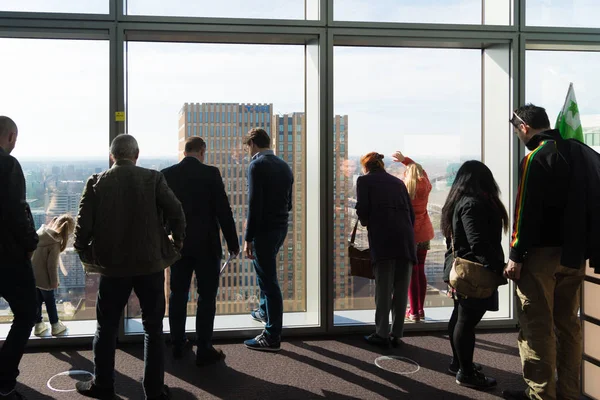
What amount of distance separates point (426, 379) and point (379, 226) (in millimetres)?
1235

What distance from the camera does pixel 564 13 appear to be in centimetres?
527

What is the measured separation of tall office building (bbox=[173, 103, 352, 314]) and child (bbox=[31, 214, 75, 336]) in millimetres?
1127

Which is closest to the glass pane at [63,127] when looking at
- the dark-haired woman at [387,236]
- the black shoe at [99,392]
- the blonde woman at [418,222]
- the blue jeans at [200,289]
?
the blue jeans at [200,289]

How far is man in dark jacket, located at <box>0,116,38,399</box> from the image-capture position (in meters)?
3.24

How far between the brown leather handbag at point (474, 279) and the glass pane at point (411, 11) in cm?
256

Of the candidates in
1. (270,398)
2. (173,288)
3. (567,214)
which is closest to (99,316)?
(173,288)

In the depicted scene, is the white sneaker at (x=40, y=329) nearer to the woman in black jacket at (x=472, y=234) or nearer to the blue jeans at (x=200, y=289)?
the blue jeans at (x=200, y=289)

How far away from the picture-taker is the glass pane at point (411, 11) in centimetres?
501

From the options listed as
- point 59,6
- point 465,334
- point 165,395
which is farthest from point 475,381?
point 59,6

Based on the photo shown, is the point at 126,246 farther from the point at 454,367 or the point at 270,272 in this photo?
the point at 454,367

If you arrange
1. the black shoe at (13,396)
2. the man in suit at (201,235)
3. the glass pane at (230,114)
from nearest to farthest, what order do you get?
the black shoe at (13,396)
the man in suit at (201,235)
the glass pane at (230,114)

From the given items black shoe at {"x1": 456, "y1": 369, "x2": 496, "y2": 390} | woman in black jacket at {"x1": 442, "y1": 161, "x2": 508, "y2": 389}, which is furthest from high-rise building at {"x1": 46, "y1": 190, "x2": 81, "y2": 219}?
black shoe at {"x1": 456, "y1": 369, "x2": 496, "y2": 390}

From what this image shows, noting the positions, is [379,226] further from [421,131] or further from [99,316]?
[99,316]

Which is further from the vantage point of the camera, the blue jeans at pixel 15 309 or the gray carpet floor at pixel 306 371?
the gray carpet floor at pixel 306 371
